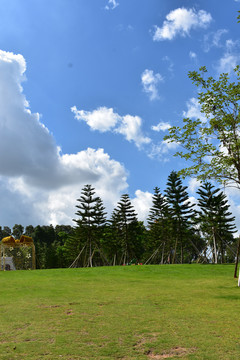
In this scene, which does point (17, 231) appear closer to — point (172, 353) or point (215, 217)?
point (215, 217)

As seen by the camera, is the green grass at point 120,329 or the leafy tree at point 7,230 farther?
the leafy tree at point 7,230

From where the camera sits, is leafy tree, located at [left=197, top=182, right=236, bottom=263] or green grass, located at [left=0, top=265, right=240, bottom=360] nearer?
green grass, located at [left=0, top=265, right=240, bottom=360]

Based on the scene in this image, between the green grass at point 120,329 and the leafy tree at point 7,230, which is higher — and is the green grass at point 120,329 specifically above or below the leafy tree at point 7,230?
below

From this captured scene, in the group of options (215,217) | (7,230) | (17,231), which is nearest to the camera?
(215,217)

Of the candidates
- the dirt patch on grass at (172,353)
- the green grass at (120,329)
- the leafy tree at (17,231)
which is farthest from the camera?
the leafy tree at (17,231)

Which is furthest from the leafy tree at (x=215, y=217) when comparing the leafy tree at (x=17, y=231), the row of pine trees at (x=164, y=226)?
the leafy tree at (x=17, y=231)

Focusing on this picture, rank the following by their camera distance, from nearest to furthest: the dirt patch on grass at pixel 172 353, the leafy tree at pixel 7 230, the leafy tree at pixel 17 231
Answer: the dirt patch on grass at pixel 172 353
the leafy tree at pixel 17 231
the leafy tree at pixel 7 230

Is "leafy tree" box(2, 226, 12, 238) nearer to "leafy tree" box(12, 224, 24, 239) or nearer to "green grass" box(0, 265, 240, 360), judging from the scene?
"leafy tree" box(12, 224, 24, 239)

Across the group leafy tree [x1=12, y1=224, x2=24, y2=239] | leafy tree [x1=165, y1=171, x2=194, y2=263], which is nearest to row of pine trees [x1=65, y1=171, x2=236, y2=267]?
leafy tree [x1=165, y1=171, x2=194, y2=263]

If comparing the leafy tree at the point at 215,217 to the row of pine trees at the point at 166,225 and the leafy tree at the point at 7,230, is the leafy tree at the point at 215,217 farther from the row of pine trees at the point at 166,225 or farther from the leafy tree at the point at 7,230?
the leafy tree at the point at 7,230

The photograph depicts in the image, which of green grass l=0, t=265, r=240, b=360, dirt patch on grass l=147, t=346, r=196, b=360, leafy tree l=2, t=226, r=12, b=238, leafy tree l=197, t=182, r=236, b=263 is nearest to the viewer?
dirt patch on grass l=147, t=346, r=196, b=360

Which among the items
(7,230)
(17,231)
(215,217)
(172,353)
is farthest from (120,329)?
(7,230)

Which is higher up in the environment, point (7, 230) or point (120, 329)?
point (7, 230)

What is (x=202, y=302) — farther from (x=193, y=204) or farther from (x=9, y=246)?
(x=193, y=204)
